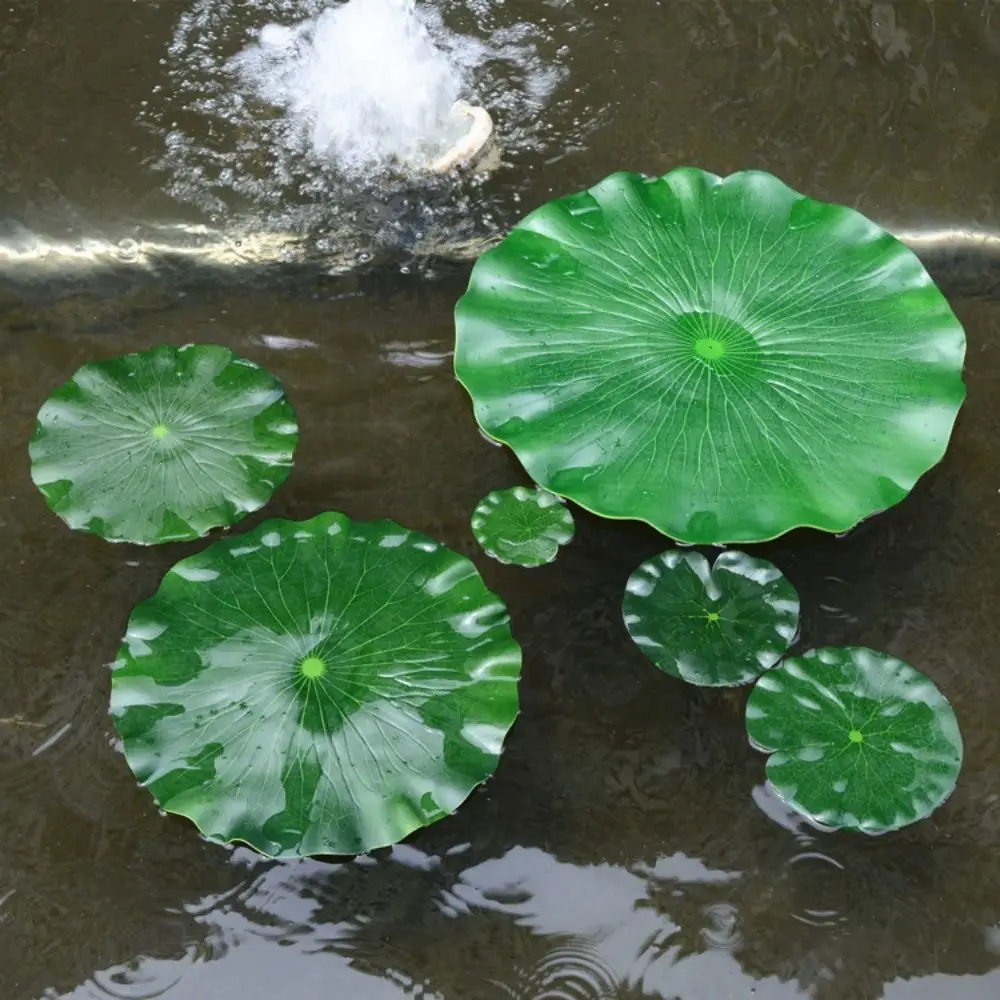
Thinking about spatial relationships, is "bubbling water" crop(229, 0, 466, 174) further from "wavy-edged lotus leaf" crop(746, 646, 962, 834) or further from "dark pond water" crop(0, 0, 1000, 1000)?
"wavy-edged lotus leaf" crop(746, 646, 962, 834)

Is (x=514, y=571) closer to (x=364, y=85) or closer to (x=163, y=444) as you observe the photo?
(x=163, y=444)

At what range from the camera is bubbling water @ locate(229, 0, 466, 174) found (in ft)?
9.02

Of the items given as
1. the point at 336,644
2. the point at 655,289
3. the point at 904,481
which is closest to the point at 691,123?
the point at 655,289

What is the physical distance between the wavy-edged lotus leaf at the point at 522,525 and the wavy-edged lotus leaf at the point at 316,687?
20 centimetres

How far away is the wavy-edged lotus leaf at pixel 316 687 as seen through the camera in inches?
71.7

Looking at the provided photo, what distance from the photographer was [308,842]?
180cm

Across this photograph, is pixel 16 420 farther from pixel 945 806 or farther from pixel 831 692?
pixel 945 806

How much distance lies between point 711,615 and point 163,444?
1082 mm

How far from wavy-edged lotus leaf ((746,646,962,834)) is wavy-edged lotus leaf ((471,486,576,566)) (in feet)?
1.59

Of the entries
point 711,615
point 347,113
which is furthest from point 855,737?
point 347,113

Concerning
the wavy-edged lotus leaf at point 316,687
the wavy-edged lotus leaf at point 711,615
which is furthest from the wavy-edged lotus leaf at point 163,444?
the wavy-edged lotus leaf at point 711,615

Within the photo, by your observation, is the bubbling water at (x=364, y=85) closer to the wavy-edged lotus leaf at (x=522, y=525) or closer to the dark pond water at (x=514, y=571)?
the dark pond water at (x=514, y=571)

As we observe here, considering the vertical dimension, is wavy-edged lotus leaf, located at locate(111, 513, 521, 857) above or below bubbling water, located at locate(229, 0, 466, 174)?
below

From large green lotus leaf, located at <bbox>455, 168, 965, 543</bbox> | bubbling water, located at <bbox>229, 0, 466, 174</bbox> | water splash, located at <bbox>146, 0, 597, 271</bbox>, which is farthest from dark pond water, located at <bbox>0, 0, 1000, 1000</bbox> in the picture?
large green lotus leaf, located at <bbox>455, 168, 965, 543</bbox>
